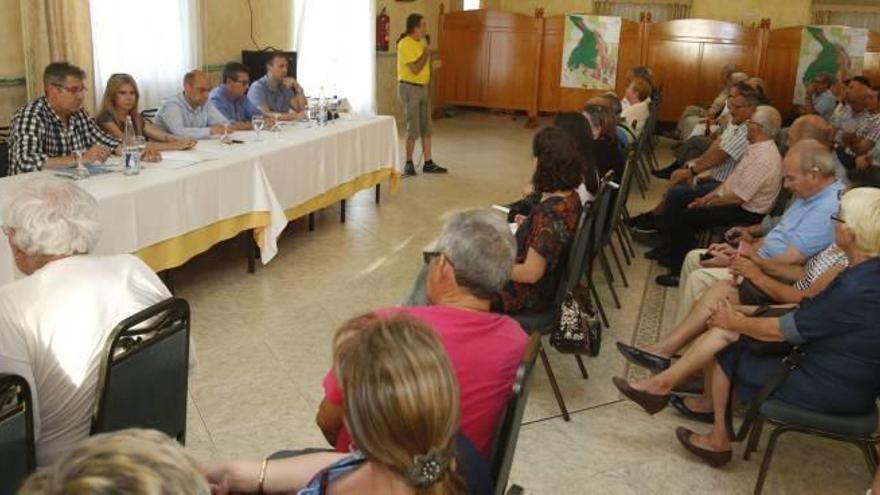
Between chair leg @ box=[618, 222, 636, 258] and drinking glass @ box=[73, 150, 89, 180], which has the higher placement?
drinking glass @ box=[73, 150, 89, 180]

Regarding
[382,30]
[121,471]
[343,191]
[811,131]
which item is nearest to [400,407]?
[121,471]

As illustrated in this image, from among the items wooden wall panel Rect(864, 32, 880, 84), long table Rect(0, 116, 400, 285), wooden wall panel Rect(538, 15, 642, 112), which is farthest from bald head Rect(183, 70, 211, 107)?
wooden wall panel Rect(864, 32, 880, 84)

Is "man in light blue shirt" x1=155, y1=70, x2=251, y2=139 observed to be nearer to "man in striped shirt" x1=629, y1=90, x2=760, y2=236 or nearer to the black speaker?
the black speaker

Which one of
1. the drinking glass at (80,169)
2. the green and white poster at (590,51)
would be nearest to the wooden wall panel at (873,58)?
the green and white poster at (590,51)

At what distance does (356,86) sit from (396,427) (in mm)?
8165

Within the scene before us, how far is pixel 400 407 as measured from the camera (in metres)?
1.17

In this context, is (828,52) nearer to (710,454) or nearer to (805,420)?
(710,454)

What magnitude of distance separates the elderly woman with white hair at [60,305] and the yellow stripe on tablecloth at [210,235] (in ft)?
4.97

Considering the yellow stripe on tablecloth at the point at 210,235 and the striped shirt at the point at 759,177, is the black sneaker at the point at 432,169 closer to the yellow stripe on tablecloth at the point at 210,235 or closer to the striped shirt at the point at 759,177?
the yellow stripe on tablecloth at the point at 210,235

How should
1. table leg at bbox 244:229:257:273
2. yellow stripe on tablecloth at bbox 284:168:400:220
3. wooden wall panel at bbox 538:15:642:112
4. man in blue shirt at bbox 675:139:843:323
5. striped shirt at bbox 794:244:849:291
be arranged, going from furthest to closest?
wooden wall panel at bbox 538:15:642:112 → yellow stripe on tablecloth at bbox 284:168:400:220 → table leg at bbox 244:229:257:273 → man in blue shirt at bbox 675:139:843:323 → striped shirt at bbox 794:244:849:291

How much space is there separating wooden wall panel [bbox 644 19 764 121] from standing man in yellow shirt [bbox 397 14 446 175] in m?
4.40

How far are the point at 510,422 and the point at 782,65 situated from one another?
9.97 m

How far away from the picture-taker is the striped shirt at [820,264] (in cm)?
288

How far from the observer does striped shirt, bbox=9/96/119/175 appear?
3.60m
